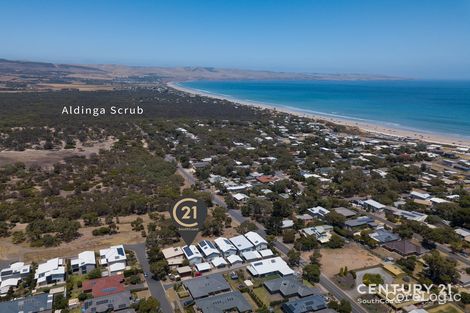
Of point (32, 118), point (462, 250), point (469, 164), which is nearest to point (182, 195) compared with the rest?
point (462, 250)

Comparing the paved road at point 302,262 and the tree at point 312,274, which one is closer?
the paved road at point 302,262

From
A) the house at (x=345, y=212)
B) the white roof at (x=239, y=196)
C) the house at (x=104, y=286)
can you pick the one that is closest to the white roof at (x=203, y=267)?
the house at (x=104, y=286)

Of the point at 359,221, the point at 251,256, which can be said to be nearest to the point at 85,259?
the point at 251,256

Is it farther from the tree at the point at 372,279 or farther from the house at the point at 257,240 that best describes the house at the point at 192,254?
the tree at the point at 372,279

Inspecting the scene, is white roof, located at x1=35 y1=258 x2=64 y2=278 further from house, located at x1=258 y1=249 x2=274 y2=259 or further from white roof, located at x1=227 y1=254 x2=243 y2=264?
house, located at x1=258 y1=249 x2=274 y2=259

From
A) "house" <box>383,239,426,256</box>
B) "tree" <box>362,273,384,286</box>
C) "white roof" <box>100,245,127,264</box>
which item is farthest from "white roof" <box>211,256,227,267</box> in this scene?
"house" <box>383,239,426,256</box>

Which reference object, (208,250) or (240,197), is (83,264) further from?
(240,197)
